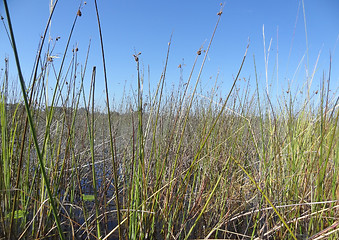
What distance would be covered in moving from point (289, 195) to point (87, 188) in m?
1.65

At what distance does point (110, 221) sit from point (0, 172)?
0.99 meters

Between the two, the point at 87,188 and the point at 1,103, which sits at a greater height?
the point at 1,103

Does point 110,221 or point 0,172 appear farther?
point 110,221

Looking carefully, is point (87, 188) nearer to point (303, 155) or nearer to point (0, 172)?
point (0, 172)

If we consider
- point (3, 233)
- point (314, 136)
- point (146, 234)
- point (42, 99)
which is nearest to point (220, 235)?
point (146, 234)

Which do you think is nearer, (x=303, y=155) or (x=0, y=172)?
(x=0, y=172)

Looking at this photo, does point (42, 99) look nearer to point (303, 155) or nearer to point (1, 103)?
point (1, 103)

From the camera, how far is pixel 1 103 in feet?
2.35

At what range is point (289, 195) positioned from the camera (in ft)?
3.73

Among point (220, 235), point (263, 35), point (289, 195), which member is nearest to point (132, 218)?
point (220, 235)

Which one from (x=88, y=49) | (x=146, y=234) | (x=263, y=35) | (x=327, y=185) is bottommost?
(x=146, y=234)

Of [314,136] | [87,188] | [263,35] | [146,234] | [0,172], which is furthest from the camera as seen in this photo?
[87,188]

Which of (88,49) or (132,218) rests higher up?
(88,49)

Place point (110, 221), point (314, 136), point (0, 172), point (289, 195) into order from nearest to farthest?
point (0, 172) → point (289, 195) → point (314, 136) → point (110, 221)
